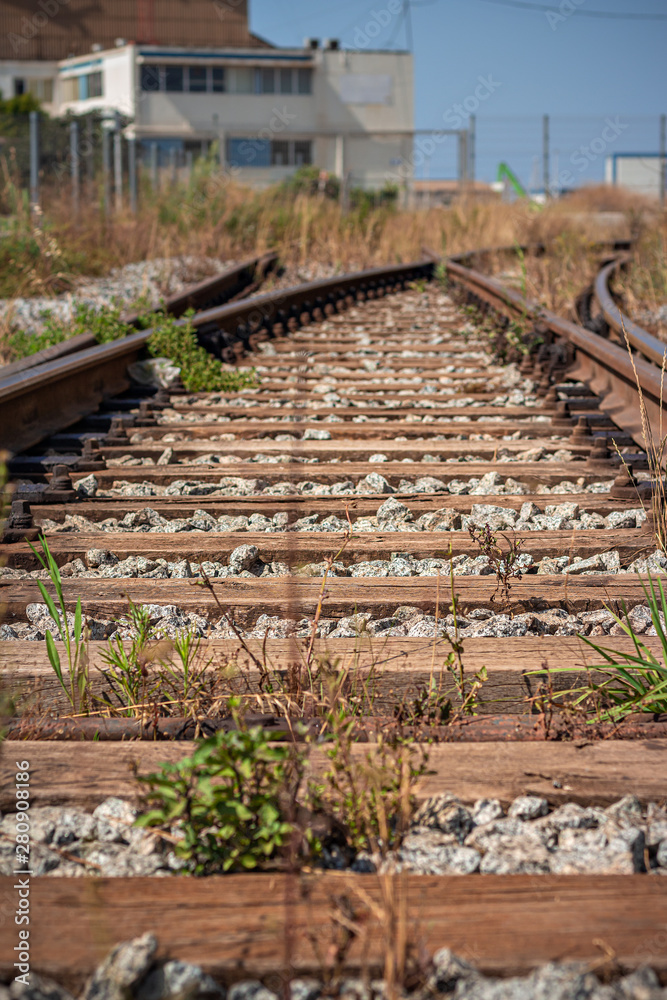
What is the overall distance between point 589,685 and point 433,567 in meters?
0.82

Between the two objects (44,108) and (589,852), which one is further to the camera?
(44,108)

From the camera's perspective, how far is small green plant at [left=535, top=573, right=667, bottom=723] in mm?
1950

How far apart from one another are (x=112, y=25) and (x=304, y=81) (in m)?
12.1

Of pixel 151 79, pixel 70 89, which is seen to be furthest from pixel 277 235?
pixel 70 89

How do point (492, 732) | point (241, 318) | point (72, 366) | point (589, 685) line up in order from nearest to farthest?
point (492, 732), point (589, 685), point (72, 366), point (241, 318)

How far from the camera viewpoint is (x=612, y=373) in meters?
4.70

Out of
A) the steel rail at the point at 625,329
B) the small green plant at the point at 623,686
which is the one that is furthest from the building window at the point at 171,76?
the small green plant at the point at 623,686

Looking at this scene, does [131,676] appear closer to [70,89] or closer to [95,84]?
[95,84]

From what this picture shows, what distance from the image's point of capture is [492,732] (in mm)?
1884

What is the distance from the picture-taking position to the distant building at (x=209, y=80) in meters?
48.9

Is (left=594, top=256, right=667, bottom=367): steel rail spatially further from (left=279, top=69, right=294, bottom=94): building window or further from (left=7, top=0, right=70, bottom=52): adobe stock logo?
(left=7, top=0, right=70, bottom=52): adobe stock logo

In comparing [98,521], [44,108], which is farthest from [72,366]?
[44,108]

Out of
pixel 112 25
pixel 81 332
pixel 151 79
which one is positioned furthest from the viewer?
pixel 112 25

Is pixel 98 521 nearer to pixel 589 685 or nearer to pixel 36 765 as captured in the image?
pixel 36 765
